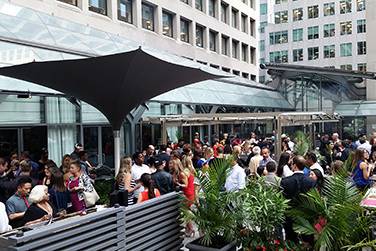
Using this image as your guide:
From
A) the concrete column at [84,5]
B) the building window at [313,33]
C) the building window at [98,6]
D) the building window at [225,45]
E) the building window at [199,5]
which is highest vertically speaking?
the building window at [313,33]

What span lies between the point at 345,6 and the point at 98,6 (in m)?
55.4

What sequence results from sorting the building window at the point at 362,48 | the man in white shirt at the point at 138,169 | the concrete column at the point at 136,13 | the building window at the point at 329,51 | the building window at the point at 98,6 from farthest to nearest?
the building window at the point at 329,51 → the building window at the point at 362,48 → the concrete column at the point at 136,13 → the building window at the point at 98,6 → the man in white shirt at the point at 138,169

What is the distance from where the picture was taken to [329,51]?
6831cm

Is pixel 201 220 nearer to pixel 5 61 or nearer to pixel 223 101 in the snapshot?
pixel 5 61

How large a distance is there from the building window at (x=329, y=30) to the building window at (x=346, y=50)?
260 cm

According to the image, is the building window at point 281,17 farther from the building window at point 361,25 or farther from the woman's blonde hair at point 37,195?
the woman's blonde hair at point 37,195

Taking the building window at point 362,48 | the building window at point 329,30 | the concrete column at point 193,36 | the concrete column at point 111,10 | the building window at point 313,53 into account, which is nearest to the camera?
the concrete column at point 111,10

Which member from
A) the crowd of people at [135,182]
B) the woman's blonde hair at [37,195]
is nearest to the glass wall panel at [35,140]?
the crowd of people at [135,182]

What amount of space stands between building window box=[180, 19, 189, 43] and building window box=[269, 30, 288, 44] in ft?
148

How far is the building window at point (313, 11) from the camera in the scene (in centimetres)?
7006

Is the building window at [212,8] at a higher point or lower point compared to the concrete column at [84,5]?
higher

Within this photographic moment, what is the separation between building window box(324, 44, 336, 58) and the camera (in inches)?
2665

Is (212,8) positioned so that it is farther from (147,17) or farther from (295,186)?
(295,186)

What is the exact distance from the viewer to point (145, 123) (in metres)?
20.2
